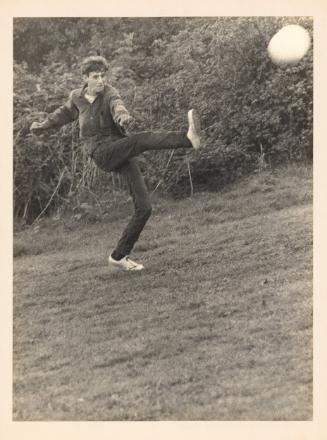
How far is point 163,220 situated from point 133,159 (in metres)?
1.09

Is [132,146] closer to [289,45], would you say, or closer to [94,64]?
[94,64]

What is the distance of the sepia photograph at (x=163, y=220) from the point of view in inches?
294

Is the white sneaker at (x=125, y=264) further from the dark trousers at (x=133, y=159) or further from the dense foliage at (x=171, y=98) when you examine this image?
the dense foliage at (x=171, y=98)

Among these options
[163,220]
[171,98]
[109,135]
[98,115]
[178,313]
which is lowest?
[178,313]

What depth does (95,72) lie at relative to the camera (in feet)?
26.9

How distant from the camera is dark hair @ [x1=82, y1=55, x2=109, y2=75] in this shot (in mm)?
8133

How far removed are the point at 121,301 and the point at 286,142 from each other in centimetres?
282

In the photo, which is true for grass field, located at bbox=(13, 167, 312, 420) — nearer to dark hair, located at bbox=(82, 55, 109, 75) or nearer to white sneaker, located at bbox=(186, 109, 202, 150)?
white sneaker, located at bbox=(186, 109, 202, 150)

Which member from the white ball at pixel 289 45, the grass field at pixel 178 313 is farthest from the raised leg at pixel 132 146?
the white ball at pixel 289 45

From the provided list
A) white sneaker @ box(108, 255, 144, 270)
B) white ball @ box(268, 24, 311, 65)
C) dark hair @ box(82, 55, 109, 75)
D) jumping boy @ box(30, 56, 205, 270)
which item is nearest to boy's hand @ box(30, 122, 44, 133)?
jumping boy @ box(30, 56, 205, 270)

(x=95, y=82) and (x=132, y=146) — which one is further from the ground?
(x=95, y=82)

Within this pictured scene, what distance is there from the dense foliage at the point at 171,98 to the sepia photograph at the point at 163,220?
2 centimetres

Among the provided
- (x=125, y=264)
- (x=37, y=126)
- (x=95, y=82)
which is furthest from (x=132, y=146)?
(x=125, y=264)

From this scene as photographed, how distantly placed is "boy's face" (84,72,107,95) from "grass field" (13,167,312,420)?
1605 mm
